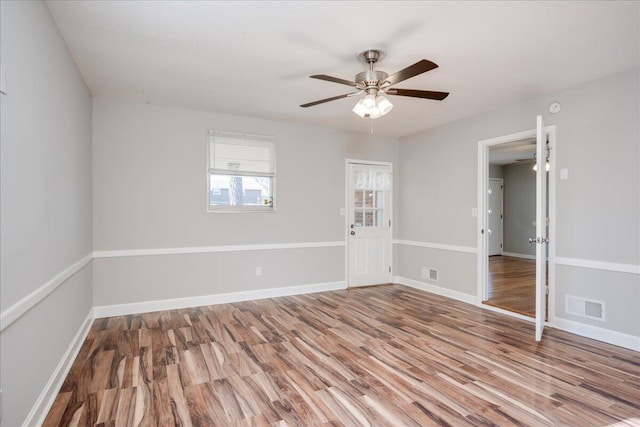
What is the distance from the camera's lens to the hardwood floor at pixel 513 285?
13.7 feet

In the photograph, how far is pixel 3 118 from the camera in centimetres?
153

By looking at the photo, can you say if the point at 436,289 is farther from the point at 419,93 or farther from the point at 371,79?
the point at 371,79

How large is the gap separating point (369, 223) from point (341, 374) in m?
3.31

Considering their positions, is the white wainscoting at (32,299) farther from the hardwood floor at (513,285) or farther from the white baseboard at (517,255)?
the white baseboard at (517,255)

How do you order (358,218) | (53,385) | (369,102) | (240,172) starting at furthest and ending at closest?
(358,218) < (240,172) < (369,102) < (53,385)

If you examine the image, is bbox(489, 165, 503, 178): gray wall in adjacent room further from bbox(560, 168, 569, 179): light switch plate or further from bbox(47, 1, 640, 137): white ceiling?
bbox(560, 168, 569, 179): light switch plate

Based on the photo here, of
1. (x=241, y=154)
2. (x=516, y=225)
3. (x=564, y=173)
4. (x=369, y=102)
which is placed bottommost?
(x=516, y=225)

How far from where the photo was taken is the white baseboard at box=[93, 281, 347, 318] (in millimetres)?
3893

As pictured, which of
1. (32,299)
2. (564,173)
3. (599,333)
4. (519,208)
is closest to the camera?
(32,299)

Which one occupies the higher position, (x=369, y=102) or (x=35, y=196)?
(x=369, y=102)

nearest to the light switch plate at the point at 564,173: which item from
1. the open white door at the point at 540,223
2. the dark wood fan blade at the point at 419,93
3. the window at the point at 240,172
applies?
the open white door at the point at 540,223

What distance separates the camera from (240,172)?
455cm

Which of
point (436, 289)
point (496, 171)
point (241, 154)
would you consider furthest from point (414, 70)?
point (496, 171)

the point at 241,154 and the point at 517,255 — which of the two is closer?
the point at 241,154
